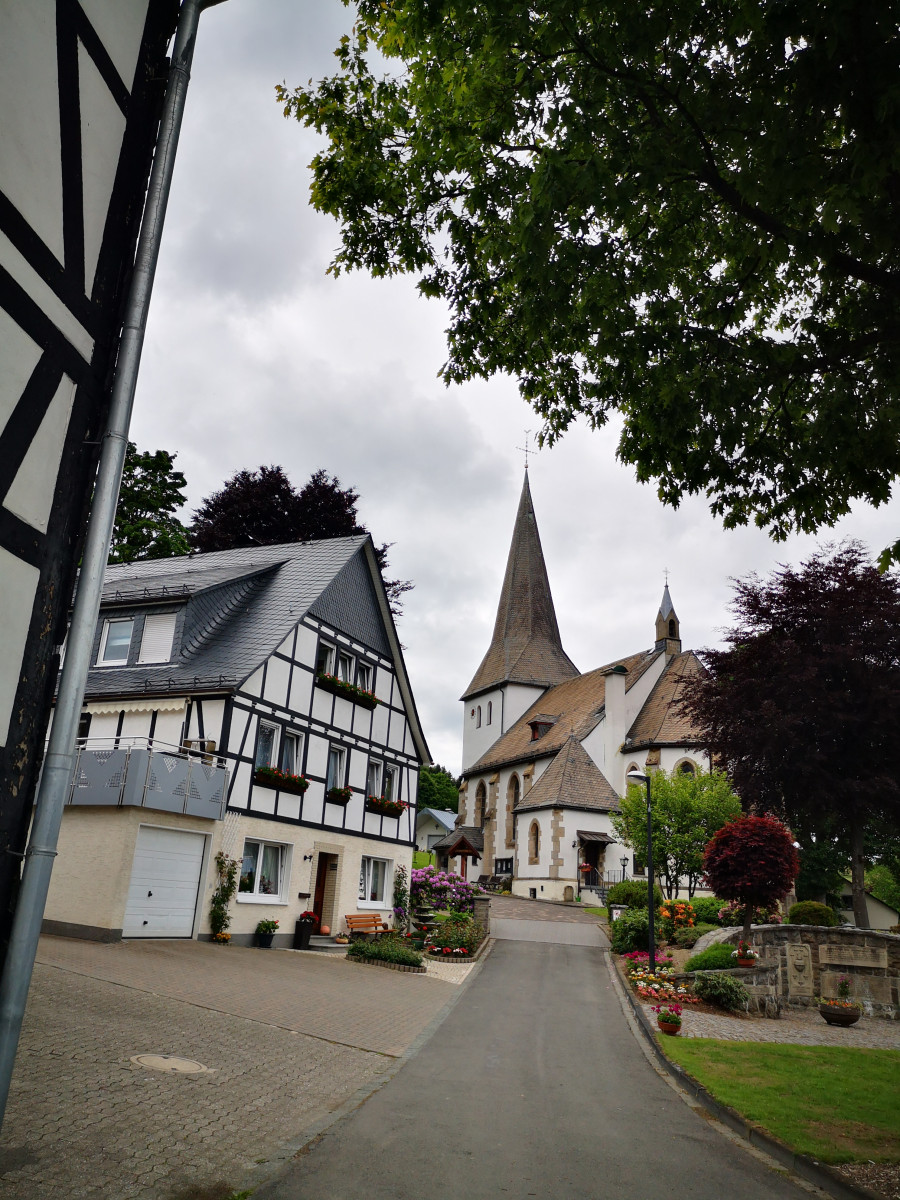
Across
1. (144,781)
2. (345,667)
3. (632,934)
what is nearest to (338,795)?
(345,667)

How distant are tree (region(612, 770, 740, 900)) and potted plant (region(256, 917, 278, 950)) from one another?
15.4 meters

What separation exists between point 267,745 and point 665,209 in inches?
629

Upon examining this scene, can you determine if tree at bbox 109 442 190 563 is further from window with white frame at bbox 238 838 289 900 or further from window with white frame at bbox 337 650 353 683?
window with white frame at bbox 238 838 289 900

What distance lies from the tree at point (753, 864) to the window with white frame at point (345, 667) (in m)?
10.5

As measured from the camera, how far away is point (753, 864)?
19.1m

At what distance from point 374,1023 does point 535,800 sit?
32.7 metres

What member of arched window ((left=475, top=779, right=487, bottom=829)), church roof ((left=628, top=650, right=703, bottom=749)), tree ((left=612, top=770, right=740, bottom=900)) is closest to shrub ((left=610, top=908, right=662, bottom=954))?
tree ((left=612, top=770, right=740, bottom=900))

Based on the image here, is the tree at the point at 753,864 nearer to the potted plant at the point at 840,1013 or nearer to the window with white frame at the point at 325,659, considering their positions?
the potted plant at the point at 840,1013

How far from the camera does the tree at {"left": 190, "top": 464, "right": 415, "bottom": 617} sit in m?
33.8

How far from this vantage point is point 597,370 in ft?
26.6

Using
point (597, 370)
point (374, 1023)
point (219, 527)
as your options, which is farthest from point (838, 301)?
point (219, 527)

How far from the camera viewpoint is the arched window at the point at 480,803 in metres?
54.1

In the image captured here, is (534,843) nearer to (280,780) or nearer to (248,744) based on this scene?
(280,780)

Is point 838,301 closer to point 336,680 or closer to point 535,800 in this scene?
point 336,680
